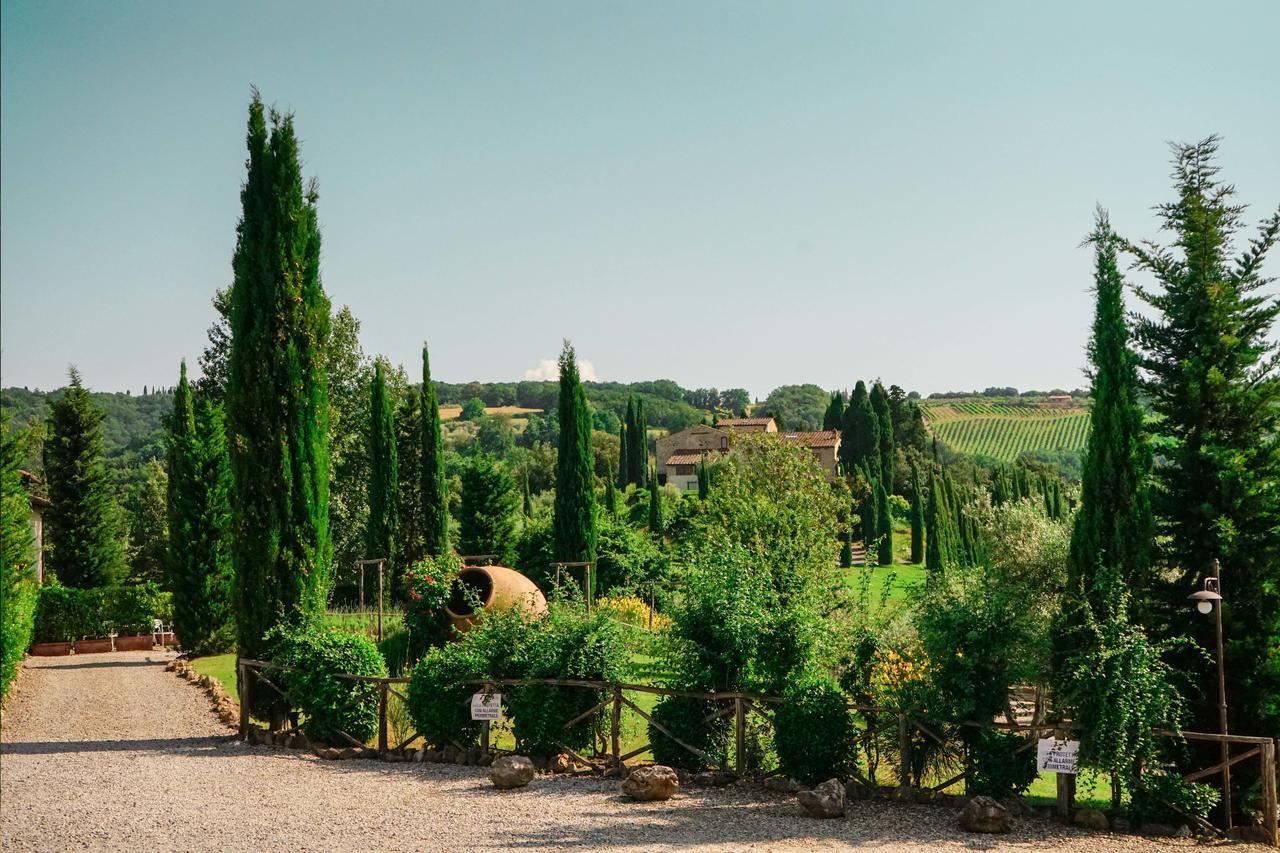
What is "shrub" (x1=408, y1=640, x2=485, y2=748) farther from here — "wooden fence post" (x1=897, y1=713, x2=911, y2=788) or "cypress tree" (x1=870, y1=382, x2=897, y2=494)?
"cypress tree" (x1=870, y1=382, x2=897, y2=494)

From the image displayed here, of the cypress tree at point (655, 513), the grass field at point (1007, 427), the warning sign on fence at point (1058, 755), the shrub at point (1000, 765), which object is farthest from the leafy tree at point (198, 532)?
the grass field at point (1007, 427)

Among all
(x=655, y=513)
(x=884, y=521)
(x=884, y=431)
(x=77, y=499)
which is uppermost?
(x=884, y=431)

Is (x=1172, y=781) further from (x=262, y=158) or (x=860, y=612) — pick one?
(x=262, y=158)

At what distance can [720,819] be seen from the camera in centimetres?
1002

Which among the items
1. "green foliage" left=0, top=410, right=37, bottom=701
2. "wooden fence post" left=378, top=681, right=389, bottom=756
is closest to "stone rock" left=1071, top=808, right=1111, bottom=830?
"wooden fence post" left=378, top=681, right=389, bottom=756

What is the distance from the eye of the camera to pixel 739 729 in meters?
11.5

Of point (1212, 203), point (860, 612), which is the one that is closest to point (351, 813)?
point (860, 612)

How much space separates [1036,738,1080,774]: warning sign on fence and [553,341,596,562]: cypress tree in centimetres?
1744

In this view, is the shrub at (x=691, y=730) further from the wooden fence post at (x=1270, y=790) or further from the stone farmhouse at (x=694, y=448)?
the stone farmhouse at (x=694, y=448)

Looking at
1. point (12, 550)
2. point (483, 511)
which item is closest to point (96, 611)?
point (12, 550)

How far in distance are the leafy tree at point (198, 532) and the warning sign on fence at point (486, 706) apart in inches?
522

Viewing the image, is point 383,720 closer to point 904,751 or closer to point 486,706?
point 486,706

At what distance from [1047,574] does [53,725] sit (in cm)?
1945

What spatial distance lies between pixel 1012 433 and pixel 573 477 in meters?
81.4
